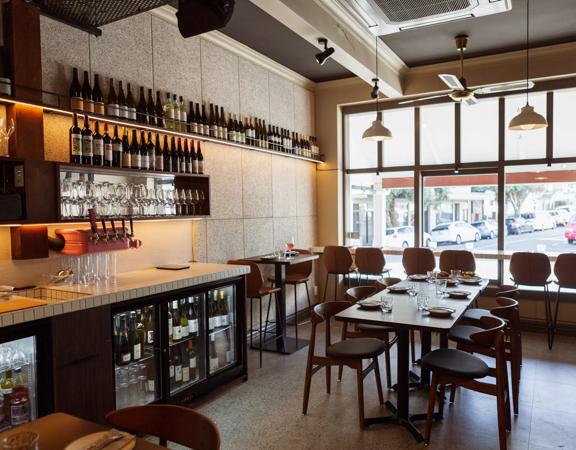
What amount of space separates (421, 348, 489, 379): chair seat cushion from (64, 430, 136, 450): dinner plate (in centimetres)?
215

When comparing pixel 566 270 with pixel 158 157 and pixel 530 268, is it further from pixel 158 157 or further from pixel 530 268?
pixel 158 157

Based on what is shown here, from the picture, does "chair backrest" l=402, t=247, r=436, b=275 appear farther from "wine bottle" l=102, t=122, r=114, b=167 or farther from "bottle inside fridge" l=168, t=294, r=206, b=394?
"wine bottle" l=102, t=122, r=114, b=167

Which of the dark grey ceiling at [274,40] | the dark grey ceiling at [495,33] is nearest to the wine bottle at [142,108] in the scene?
the dark grey ceiling at [274,40]

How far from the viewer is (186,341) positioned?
3.71 m

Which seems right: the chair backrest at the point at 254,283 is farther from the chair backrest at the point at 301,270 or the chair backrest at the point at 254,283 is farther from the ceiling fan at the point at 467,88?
the ceiling fan at the point at 467,88

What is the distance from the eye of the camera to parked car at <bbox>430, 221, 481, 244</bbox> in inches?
253

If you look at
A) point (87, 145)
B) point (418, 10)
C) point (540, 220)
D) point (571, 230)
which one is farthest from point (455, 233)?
point (87, 145)

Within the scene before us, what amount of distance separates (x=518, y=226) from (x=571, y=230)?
63cm

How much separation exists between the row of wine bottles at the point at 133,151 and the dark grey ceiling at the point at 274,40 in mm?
1374

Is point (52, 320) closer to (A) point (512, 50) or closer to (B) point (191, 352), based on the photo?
(B) point (191, 352)

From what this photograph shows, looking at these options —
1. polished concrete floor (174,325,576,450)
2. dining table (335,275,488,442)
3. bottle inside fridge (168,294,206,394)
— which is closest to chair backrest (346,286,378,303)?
dining table (335,275,488,442)

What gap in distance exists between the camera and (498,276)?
6.21 m

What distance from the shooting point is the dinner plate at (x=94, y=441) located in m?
1.32

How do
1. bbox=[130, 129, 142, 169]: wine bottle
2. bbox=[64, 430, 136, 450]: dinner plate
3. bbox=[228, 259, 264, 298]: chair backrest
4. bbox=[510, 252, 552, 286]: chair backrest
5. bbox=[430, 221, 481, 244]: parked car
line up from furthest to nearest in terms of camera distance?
1. bbox=[430, 221, 481, 244]: parked car
2. bbox=[510, 252, 552, 286]: chair backrest
3. bbox=[228, 259, 264, 298]: chair backrest
4. bbox=[130, 129, 142, 169]: wine bottle
5. bbox=[64, 430, 136, 450]: dinner plate
